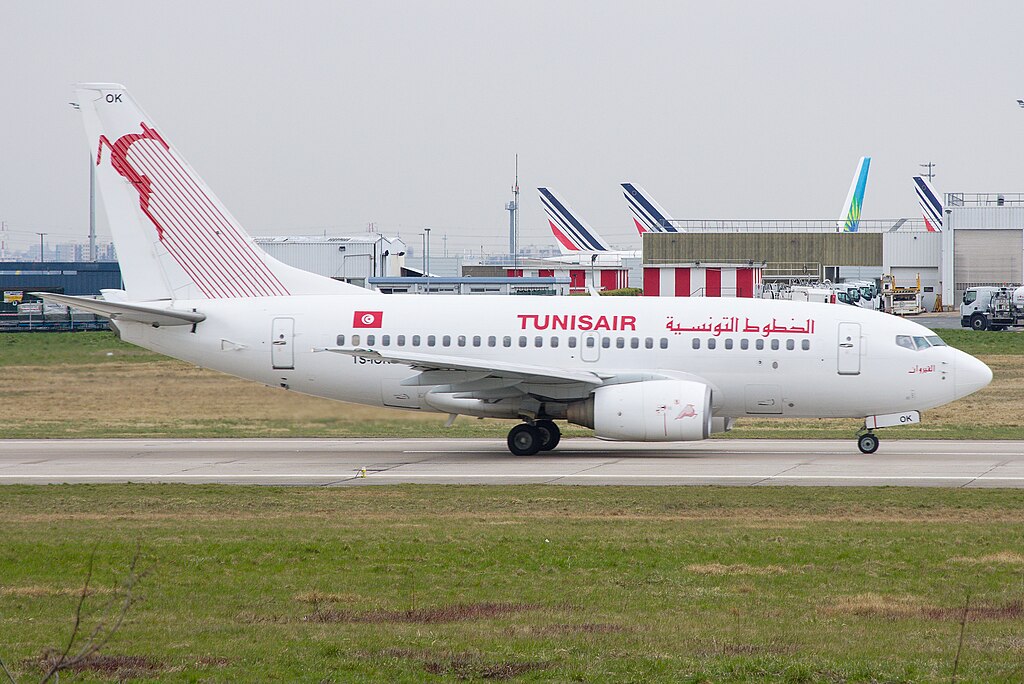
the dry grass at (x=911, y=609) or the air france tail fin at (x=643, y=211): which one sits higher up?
the air france tail fin at (x=643, y=211)

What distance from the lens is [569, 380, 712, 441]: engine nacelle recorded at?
1033 inches

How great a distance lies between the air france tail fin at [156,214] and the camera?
29.0 metres

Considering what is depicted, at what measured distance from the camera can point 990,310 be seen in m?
78.2

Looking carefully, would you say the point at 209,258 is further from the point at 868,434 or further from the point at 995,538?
the point at 995,538

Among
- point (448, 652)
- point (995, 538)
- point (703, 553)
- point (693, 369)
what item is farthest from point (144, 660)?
point (693, 369)

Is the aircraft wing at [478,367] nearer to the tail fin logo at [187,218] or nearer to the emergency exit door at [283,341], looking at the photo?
the emergency exit door at [283,341]

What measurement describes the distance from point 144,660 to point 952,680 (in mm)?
6494

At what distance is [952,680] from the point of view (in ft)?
30.4

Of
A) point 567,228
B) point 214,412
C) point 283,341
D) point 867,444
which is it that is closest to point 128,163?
point 283,341

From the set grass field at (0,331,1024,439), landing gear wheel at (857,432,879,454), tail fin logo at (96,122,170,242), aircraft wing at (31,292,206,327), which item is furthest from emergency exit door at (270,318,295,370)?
landing gear wheel at (857,432,879,454)

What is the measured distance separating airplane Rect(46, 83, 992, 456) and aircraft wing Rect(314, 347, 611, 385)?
0.21 ft

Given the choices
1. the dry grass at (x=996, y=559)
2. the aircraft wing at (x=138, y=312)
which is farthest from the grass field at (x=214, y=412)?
the dry grass at (x=996, y=559)

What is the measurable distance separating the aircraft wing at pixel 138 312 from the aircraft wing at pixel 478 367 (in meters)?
3.78

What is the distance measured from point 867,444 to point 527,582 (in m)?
16.2
